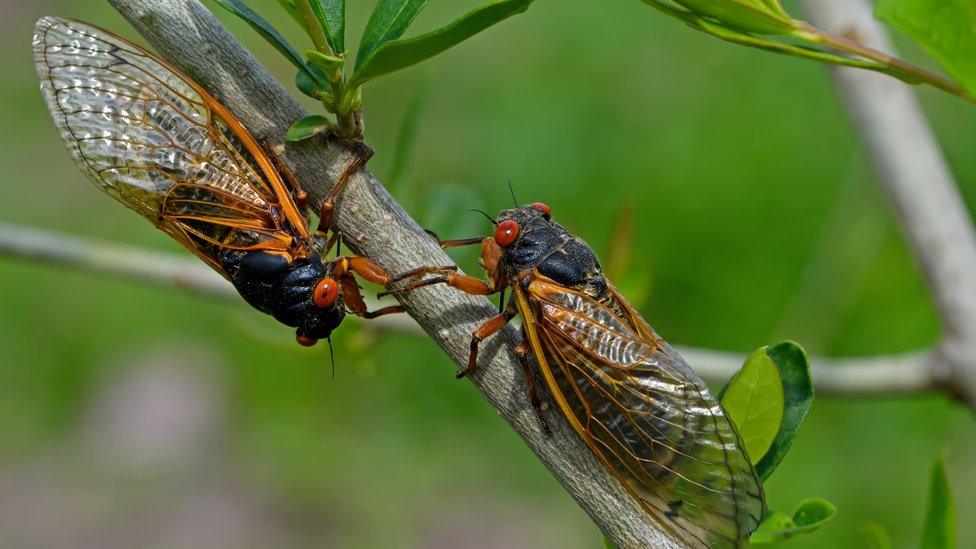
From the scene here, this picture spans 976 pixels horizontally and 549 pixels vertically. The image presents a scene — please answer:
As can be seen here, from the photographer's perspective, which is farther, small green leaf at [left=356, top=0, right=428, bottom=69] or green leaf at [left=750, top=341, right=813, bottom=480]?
green leaf at [left=750, top=341, right=813, bottom=480]

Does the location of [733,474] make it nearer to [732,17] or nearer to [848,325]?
[732,17]

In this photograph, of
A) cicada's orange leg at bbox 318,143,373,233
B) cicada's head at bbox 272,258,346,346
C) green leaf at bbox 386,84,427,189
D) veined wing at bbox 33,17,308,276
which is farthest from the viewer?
green leaf at bbox 386,84,427,189

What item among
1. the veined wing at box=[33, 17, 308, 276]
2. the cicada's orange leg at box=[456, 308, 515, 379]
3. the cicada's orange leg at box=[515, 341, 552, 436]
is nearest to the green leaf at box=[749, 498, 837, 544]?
the cicada's orange leg at box=[515, 341, 552, 436]

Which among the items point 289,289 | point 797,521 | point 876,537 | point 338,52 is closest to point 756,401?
point 797,521

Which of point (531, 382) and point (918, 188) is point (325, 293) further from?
point (918, 188)

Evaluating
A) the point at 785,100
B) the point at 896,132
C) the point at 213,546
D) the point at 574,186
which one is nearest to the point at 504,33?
the point at 574,186

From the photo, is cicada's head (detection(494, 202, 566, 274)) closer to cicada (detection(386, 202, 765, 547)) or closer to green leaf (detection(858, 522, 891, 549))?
cicada (detection(386, 202, 765, 547))
